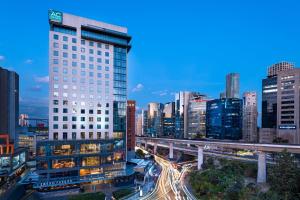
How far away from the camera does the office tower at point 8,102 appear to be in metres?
82.9

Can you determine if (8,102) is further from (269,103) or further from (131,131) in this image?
(269,103)

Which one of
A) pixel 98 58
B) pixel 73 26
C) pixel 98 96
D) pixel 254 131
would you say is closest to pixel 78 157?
pixel 98 96

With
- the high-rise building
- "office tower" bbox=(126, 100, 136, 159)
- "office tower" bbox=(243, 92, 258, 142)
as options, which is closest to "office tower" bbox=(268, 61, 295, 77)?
"office tower" bbox=(243, 92, 258, 142)

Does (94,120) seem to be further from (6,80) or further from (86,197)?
(6,80)

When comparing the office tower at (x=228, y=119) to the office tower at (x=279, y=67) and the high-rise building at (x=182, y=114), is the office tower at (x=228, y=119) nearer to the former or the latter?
the high-rise building at (x=182, y=114)

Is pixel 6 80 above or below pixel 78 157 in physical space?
above

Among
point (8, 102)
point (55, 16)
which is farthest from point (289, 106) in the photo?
point (8, 102)

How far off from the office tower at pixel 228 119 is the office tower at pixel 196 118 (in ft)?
40.5

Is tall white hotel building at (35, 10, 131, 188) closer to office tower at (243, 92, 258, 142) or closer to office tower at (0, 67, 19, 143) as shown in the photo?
office tower at (0, 67, 19, 143)

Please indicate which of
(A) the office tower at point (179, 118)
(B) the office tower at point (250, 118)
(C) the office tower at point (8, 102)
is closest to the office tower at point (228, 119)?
(B) the office tower at point (250, 118)

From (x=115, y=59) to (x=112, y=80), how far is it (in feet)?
23.9

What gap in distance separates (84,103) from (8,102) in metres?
43.1

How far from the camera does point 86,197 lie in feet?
153

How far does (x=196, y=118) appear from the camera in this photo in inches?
6698
